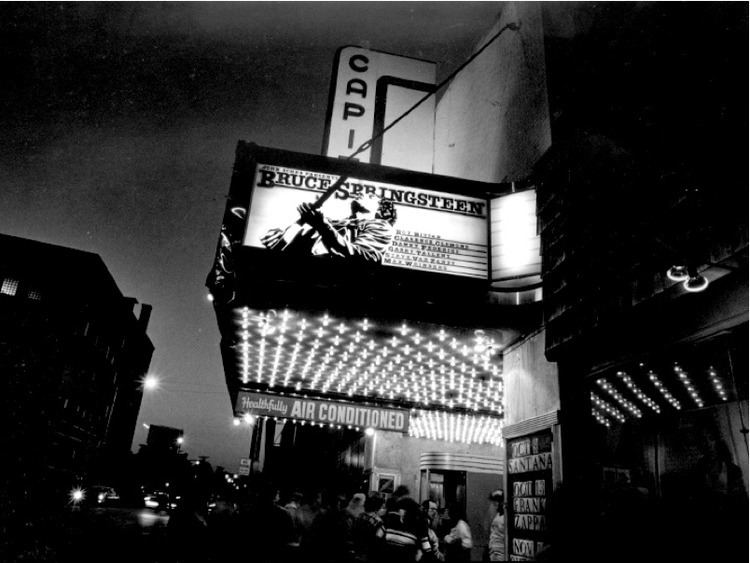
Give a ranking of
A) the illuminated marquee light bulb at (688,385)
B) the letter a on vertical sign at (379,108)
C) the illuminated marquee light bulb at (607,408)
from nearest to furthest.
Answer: the illuminated marquee light bulb at (688,385)
the illuminated marquee light bulb at (607,408)
the letter a on vertical sign at (379,108)

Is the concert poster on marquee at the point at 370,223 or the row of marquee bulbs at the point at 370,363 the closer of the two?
the concert poster on marquee at the point at 370,223

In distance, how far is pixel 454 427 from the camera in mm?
17328

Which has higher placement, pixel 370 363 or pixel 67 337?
pixel 67 337

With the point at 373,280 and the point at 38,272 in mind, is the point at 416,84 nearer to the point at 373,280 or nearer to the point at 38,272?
the point at 373,280

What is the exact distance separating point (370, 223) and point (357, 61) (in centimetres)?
735

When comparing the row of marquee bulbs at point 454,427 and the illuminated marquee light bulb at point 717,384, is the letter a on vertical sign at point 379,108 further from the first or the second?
the row of marquee bulbs at point 454,427

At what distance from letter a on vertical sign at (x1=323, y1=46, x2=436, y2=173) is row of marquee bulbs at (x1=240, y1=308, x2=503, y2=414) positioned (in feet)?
14.4

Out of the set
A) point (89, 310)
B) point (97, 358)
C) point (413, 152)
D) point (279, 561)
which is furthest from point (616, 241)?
point (97, 358)

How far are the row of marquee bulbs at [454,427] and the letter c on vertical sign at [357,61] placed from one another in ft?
34.9

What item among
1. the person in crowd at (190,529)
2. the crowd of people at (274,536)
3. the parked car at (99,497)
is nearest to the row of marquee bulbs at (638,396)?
the crowd of people at (274,536)

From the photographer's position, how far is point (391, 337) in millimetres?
8922

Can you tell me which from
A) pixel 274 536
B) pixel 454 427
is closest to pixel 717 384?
pixel 274 536

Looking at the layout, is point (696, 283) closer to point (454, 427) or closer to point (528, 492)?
point (528, 492)

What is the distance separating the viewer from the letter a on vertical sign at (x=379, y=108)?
11320mm
